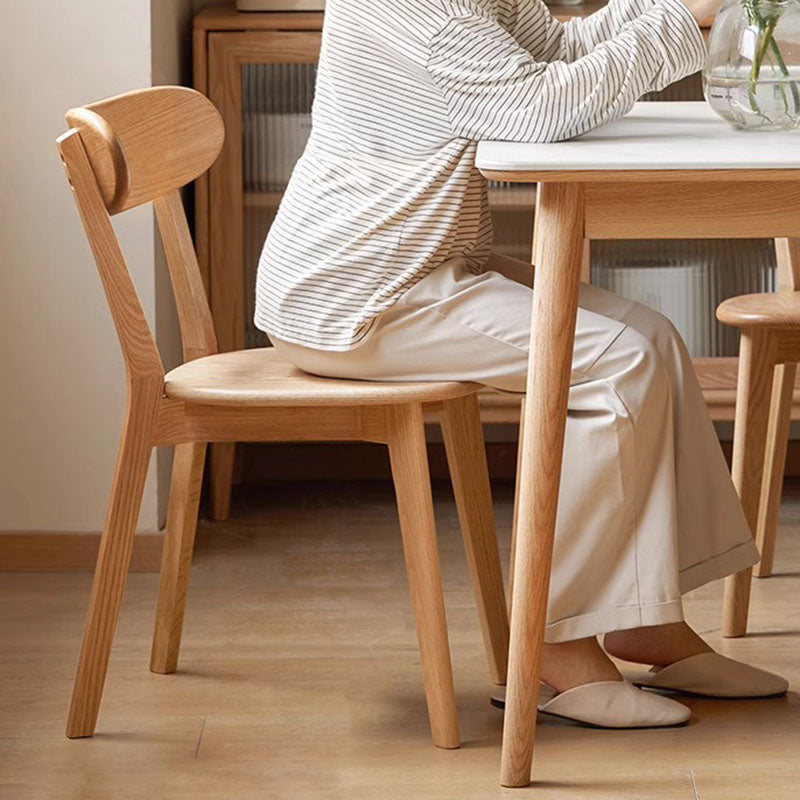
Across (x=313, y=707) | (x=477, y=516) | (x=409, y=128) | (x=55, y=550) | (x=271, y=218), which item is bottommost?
(x=55, y=550)

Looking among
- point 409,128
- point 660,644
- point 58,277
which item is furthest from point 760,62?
point 58,277

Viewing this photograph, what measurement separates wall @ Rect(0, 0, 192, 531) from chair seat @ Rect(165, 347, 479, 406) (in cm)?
67

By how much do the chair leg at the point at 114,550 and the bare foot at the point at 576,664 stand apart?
502 millimetres

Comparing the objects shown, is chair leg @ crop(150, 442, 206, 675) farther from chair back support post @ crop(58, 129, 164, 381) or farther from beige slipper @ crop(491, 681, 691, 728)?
beige slipper @ crop(491, 681, 691, 728)

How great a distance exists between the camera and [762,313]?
2076 mm

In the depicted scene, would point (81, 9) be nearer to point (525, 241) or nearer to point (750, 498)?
point (525, 241)

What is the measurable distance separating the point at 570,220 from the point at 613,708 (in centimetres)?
60

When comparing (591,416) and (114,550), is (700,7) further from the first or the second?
(114,550)

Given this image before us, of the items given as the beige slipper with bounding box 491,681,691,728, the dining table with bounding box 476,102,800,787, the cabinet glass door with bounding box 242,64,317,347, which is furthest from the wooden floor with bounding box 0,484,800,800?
the cabinet glass door with bounding box 242,64,317,347

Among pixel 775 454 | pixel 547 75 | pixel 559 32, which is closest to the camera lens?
pixel 547 75

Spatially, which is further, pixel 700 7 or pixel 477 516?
pixel 700 7

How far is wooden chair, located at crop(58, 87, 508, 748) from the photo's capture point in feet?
5.52

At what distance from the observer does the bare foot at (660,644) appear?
6.19 ft

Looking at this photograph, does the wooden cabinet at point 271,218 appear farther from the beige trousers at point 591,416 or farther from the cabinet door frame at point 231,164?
the beige trousers at point 591,416
